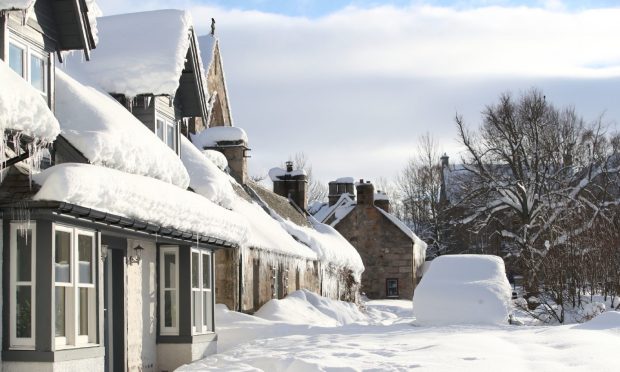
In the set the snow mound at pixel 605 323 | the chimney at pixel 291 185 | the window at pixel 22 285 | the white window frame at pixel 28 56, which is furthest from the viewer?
the chimney at pixel 291 185

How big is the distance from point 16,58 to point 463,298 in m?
13.0

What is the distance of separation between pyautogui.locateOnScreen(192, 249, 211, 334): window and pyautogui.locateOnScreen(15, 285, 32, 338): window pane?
5527 mm

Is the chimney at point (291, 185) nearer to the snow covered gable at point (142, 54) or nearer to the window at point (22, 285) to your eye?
the snow covered gable at point (142, 54)

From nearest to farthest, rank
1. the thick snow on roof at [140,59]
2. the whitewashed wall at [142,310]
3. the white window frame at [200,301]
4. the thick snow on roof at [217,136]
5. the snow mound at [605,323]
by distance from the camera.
→ the whitewashed wall at [142,310]
the thick snow on roof at [140,59]
the white window frame at [200,301]
the snow mound at [605,323]
the thick snow on roof at [217,136]

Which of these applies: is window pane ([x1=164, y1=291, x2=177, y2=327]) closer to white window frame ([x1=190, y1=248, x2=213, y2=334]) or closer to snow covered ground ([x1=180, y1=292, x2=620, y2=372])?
white window frame ([x1=190, y1=248, x2=213, y2=334])

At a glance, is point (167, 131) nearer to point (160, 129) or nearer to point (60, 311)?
point (160, 129)

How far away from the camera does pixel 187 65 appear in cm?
1700

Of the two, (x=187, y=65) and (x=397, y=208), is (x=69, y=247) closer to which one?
(x=187, y=65)

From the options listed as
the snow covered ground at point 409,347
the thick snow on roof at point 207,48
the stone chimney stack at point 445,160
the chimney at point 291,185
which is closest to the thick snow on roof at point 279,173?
the chimney at point 291,185

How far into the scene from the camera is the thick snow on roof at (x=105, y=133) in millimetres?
11484

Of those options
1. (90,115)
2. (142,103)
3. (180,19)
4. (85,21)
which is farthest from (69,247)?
(180,19)

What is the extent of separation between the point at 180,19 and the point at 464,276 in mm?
9835

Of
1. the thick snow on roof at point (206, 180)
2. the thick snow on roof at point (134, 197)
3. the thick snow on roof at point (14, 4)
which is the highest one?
the thick snow on roof at point (14, 4)

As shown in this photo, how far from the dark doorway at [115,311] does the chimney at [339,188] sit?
4213 centimetres
